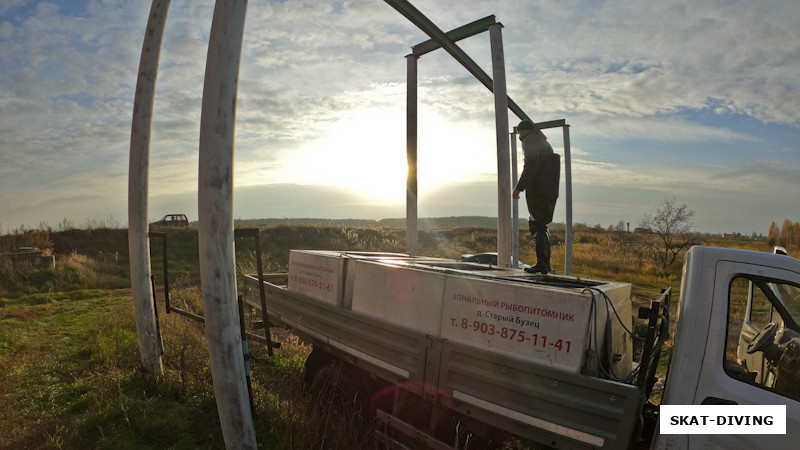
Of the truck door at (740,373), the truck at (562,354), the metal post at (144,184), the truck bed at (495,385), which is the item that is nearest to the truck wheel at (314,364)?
the truck at (562,354)

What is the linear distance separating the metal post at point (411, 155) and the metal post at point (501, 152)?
193 centimetres

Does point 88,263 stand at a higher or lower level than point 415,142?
lower

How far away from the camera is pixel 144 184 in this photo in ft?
19.6

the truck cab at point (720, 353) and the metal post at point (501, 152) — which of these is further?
the metal post at point (501, 152)

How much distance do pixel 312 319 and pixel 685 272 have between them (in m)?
3.48

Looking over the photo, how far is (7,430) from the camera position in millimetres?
4793

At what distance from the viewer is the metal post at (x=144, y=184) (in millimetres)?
5918

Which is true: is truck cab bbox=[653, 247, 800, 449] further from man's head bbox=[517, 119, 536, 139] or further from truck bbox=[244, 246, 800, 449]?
man's head bbox=[517, 119, 536, 139]

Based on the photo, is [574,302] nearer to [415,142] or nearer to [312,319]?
[312,319]

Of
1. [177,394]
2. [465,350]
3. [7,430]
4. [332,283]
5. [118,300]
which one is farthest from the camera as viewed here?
[118,300]

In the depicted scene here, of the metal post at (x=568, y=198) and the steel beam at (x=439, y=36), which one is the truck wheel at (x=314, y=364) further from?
the metal post at (x=568, y=198)

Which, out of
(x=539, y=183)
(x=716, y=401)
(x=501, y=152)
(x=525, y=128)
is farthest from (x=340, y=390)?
(x=501, y=152)

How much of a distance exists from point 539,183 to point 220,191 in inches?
181

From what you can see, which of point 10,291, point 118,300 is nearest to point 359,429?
point 118,300
